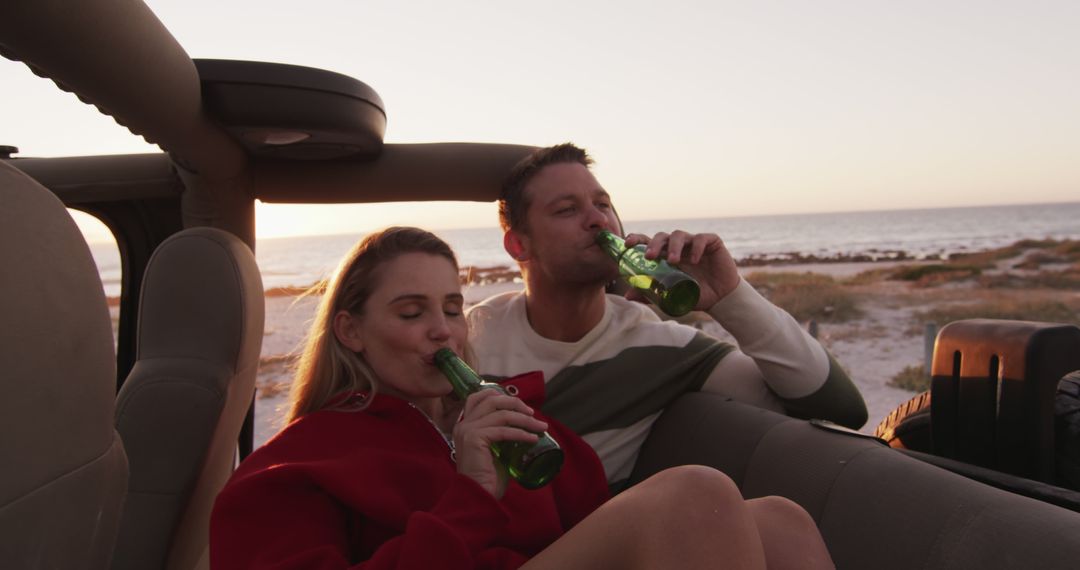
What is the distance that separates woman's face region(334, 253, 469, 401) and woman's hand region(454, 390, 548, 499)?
12.9 inches

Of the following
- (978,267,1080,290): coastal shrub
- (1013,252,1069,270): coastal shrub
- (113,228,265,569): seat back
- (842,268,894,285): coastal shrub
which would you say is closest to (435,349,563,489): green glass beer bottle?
(113,228,265,569): seat back

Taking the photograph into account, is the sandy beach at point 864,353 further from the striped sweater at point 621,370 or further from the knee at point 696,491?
the knee at point 696,491

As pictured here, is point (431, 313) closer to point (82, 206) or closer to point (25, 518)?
point (25, 518)

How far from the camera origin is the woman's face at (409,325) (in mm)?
1794

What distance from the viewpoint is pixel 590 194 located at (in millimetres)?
2652

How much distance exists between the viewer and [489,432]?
142 centimetres

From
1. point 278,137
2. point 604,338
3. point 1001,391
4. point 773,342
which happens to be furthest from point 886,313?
point 278,137

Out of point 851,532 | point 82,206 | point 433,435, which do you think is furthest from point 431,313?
point 82,206

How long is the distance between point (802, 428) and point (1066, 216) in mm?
84111

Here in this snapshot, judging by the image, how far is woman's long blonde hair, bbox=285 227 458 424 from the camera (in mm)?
1858

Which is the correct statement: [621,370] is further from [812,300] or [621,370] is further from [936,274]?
[936,274]

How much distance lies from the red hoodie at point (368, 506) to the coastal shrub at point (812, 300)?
13.2 m

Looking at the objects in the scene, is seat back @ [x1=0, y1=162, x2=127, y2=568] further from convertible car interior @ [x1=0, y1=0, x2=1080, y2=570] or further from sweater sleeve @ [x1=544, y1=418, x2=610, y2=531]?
sweater sleeve @ [x1=544, y1=418, x2=610, y2=531]

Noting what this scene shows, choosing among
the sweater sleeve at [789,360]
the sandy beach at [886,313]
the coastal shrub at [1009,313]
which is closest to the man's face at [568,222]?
the sweater sleeve at [789,360]
